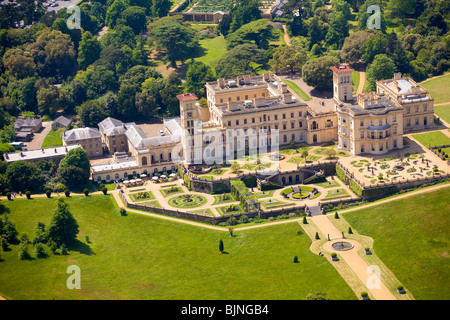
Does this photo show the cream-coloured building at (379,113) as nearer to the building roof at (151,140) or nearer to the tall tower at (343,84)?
the tall tower at (343,84)

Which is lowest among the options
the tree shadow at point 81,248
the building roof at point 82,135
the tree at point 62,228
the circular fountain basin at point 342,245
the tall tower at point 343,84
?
the circular fountain basin at point 342,245

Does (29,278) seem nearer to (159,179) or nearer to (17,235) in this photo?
(17,235)

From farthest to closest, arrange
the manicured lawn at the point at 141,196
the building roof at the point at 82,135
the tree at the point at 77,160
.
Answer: the building roof at the point at 82,135
the tree at the point at 77,160
the manicured lawn at the point at 141,196

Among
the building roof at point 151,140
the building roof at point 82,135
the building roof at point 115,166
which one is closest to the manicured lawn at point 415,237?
the building roof at point 151,140

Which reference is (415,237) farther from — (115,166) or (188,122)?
(115,166)

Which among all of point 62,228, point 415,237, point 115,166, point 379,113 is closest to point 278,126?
point 379,113

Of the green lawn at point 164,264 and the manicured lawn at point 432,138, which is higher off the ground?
the manicured lawn at point 432,138
